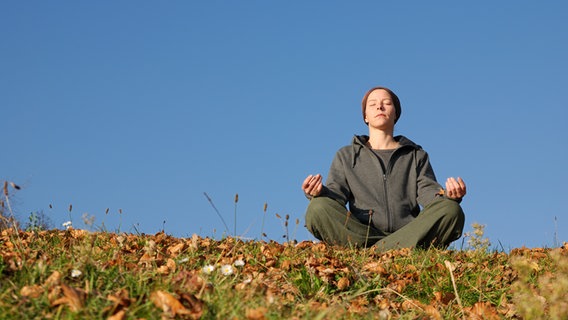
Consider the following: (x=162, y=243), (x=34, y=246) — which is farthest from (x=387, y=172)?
(x=34, y=246)

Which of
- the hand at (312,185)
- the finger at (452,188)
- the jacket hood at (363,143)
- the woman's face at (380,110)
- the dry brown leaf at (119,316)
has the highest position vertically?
the woman's face at (380,110)

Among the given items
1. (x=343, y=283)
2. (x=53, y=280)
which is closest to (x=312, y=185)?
(x=343, y=283)

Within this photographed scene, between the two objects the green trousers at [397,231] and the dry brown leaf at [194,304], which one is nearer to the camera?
the dry brown leaf at [194,304]

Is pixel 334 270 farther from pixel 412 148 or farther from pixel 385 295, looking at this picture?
pixel 412 148

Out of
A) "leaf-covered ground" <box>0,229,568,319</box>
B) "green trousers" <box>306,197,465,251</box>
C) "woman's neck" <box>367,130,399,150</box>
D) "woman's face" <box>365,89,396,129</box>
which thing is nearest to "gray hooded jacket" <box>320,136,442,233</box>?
"woman's neck" <box>367,130,399,150</box>

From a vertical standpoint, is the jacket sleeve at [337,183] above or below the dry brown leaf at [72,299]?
above

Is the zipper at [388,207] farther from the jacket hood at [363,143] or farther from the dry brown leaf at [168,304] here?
the dry brown leaf at [168,304]

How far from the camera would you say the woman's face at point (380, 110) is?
808 centimetres

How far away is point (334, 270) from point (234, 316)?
1.90 metres

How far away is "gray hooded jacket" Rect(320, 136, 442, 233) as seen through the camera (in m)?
7.85

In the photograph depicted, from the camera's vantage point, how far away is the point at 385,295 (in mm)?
5020

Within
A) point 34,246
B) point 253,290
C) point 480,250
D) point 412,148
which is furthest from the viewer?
point 412,148

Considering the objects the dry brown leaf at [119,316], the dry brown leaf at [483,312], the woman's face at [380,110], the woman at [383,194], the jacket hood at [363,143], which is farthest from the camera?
the jacket hood at [363,143]

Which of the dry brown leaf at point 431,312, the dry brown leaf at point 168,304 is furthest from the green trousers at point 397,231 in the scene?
the dry brown leaf at point 168,304
